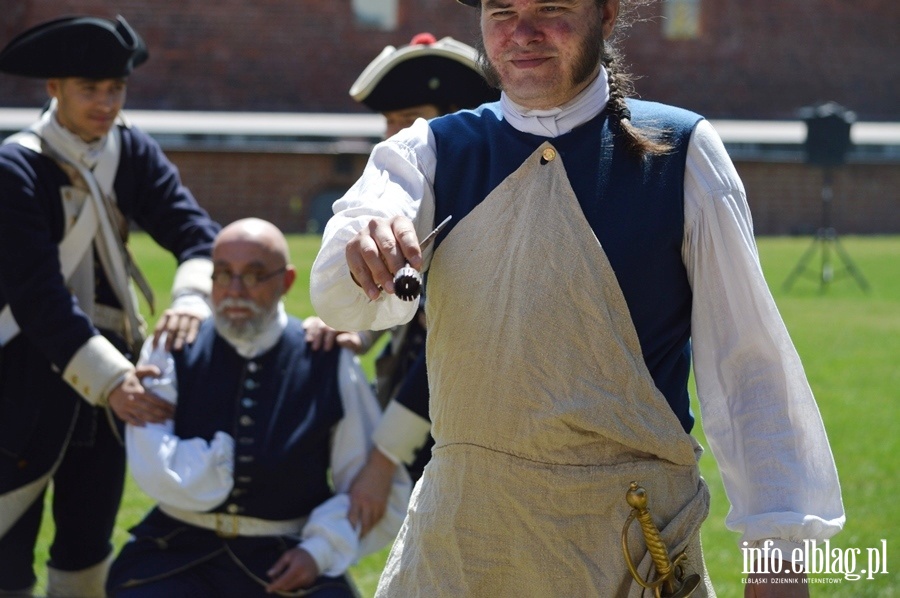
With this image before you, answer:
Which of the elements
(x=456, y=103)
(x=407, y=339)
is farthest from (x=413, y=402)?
(x=456, y=103)

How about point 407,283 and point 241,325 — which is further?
point 241,325

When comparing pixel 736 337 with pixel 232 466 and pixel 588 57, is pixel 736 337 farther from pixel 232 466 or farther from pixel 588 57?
pixel 232 466

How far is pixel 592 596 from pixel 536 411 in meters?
0.34

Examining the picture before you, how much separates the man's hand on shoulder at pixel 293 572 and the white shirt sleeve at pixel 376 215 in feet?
6.35

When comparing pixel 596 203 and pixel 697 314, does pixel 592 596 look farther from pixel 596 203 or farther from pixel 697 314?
pixel 596 203

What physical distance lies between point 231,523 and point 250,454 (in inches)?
9.0

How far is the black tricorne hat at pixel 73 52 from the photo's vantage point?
4508mm

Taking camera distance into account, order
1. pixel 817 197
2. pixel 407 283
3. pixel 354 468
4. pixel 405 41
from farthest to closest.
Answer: pixel 405 41, pixel 817 197, pixel 354 468, pixel 407 283

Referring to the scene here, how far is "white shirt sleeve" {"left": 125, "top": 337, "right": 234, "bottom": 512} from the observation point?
13.7 feet

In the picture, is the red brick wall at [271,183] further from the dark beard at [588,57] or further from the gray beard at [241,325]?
the dark beard at [588,57]

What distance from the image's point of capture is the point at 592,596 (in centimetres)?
234

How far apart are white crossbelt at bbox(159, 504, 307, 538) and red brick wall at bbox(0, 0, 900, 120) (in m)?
22.0

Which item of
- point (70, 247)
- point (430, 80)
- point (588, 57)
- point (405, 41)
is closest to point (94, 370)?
point (70, 247)

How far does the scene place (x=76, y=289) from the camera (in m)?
4.59
